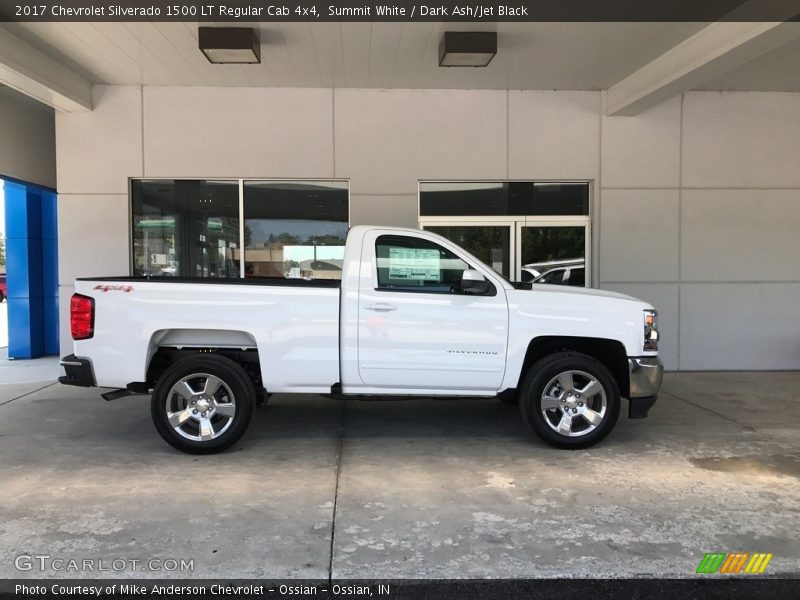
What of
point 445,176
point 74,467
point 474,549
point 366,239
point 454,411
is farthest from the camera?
point 445,176

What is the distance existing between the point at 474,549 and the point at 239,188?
753 cm

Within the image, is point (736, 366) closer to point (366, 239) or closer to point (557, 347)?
point (557, 347)

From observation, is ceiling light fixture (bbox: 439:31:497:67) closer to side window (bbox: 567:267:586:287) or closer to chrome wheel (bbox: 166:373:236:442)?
side window (bbox: 567:267:586:287)

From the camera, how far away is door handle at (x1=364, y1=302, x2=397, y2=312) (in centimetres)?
544

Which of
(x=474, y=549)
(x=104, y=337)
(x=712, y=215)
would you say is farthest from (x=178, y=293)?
(x=712, y=215)

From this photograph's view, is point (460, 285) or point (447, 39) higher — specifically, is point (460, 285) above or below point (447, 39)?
below

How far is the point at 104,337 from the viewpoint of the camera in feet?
17.5

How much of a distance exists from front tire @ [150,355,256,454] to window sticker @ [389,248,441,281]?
1713mm

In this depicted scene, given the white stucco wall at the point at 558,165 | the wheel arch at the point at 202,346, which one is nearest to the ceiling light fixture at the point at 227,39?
the white stucco wall at the point at 558,165

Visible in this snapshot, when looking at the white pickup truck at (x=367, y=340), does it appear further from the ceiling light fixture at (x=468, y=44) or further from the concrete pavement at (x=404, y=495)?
the ceiling light fixture at (x=468, y=44)

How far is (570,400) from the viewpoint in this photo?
560 cm
